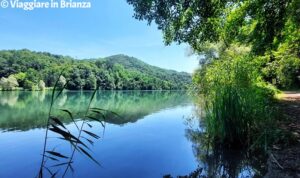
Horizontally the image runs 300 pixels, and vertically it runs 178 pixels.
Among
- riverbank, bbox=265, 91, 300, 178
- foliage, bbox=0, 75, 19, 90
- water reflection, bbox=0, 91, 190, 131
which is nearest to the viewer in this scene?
riverbank, bbox=265, 91, 300, 178

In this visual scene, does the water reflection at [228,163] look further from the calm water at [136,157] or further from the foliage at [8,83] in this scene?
the foliage at [8,83]

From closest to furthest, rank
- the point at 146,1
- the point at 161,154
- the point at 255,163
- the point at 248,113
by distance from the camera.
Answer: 1. the point at 255,163
2. the point at 146,1
3. the point at 248,113
4. the point at 161,154

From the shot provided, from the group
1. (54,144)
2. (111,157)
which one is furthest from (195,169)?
(54,144)

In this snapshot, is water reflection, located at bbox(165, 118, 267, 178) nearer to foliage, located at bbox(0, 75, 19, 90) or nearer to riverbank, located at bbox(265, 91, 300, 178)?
riverbank, located at bbox(265, 91, 300, 178)

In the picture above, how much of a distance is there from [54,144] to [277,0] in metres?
8.79

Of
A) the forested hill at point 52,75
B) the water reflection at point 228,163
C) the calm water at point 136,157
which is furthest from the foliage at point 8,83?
the water reflection at point 228,163

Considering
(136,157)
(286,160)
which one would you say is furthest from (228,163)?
(136,157)

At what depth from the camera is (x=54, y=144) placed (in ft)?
29.0

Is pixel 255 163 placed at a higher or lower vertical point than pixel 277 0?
lower

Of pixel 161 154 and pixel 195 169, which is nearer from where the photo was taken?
pixel 195 169

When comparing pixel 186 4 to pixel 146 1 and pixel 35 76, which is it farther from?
pixel 35 76

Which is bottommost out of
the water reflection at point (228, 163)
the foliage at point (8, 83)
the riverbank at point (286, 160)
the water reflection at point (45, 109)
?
the water reflection at point (45, 109)

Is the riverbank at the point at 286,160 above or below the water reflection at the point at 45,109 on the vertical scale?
above

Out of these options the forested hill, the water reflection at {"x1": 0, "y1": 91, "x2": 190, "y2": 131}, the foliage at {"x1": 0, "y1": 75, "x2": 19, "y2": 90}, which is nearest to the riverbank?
the water reflection at {"x1": 0, "y1": 91, "x2": 190, "y2": 131}
